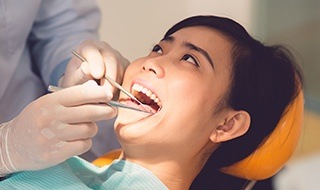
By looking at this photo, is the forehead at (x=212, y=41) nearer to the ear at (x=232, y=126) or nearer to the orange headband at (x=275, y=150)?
the ear at (x=232, y=126)

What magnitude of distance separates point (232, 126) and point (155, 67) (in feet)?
0.73

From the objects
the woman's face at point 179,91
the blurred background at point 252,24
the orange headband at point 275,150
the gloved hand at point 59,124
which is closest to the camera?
the gloved hand at point 59,124

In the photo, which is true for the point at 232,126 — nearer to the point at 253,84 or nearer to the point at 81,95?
the point at 253,84

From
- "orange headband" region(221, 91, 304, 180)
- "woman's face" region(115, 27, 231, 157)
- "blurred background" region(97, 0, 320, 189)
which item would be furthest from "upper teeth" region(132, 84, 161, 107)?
"blurred background" region(97, 0, 320, 189)

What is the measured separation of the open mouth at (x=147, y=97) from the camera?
1.26 meters

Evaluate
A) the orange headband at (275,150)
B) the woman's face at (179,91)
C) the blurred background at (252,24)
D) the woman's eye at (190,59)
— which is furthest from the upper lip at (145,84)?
the blurred background at (252,24)

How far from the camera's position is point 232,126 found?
4.42 ft

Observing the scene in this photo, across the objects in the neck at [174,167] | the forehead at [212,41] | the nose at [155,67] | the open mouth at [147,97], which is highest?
the forehead at [212,41]

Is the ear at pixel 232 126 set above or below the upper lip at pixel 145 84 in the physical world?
below

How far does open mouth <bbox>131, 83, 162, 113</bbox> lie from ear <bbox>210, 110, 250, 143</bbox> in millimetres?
148

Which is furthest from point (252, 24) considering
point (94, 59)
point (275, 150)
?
point (94, 59)

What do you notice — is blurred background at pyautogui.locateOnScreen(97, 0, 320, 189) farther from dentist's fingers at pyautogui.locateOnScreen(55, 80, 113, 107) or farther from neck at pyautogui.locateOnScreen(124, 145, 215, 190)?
dentist's fingers at pyautogui.locateOnScreen(55, 80, 113, 107)

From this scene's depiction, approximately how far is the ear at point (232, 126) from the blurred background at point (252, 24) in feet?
2.53

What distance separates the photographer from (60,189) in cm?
126
